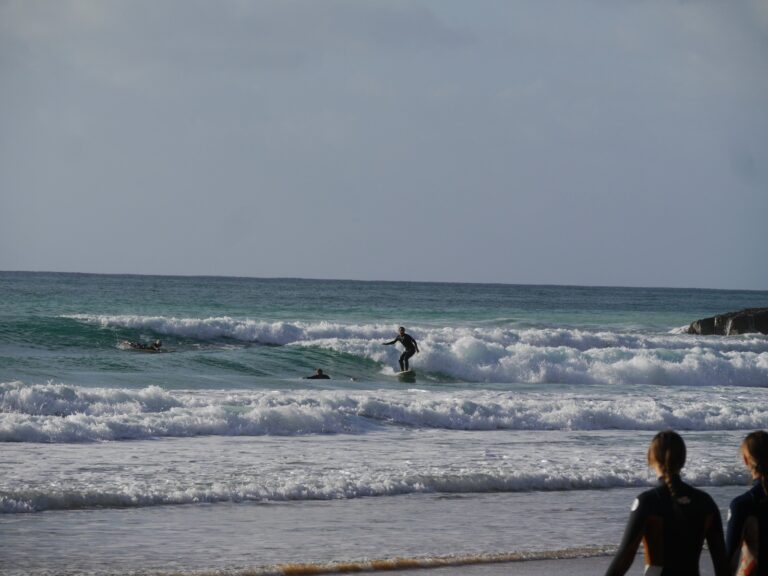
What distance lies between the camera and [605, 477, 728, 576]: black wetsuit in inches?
181

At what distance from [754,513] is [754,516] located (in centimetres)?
2

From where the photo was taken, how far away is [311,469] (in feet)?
40.4

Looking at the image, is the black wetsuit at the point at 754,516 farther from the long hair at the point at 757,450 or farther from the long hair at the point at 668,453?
the long hair at the point at 668,453

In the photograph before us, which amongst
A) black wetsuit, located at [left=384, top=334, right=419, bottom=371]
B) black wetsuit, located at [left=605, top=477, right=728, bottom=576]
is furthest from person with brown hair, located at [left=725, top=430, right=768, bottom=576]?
black wetsuit, located at [left=384, top=334, right=419, bottom=371]

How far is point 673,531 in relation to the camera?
468 centimetres

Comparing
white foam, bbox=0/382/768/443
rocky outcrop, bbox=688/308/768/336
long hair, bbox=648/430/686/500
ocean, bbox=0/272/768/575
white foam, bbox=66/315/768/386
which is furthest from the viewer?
rocky outcrop, bbox=688/308/768/336

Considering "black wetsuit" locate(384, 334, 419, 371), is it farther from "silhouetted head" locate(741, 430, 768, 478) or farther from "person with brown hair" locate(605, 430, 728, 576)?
"person with brown hair" locate(605, 430, 728, 576)

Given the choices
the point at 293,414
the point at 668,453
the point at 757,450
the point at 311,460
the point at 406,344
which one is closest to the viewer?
the point at 668,453

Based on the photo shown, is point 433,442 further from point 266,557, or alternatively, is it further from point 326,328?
point 326,328

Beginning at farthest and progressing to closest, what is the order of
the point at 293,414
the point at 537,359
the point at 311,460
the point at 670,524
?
the point at 537,359 → the point at 293,414 → the point at 311,460 → the point at 670,524

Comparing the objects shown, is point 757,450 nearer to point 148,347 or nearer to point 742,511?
point 742,511

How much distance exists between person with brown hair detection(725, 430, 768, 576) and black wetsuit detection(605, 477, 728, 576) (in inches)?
7.4

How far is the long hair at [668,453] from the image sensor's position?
15.0 feet

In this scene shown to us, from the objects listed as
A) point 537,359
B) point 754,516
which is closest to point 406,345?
point 537,359
